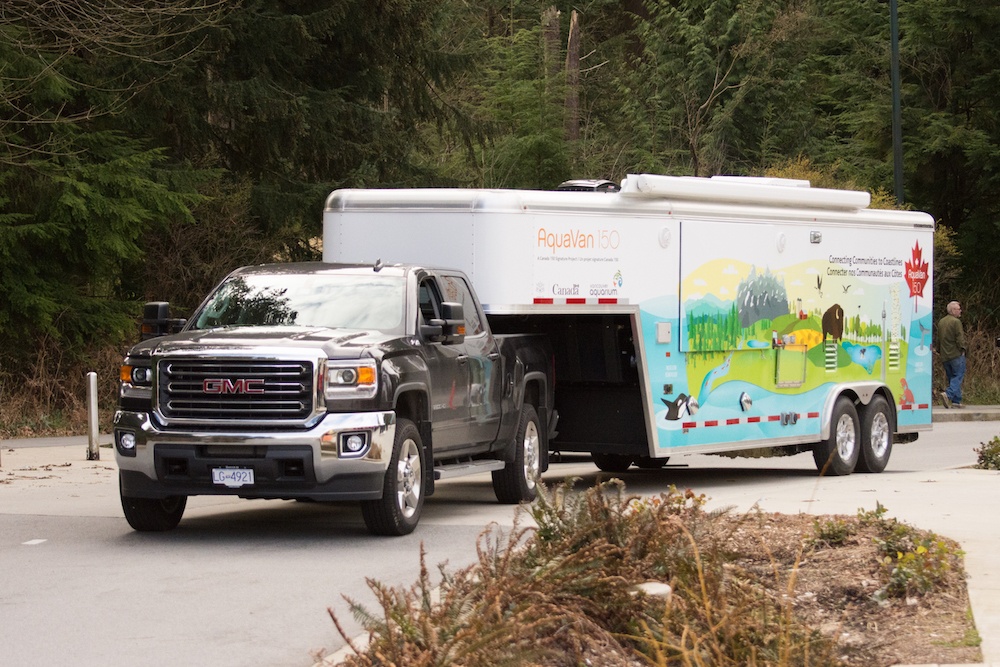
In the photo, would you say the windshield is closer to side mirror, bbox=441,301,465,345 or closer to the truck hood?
the truck hood

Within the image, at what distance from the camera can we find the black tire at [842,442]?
57.9ft

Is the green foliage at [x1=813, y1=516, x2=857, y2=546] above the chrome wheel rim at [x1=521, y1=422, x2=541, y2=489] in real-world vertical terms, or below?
above

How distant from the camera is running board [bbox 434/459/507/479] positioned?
12.8m

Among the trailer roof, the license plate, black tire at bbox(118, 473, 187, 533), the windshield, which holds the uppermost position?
the trailer roof

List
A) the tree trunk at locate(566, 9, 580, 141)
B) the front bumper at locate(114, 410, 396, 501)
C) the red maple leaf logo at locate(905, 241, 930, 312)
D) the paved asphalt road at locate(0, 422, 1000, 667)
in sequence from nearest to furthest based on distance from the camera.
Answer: the paved asphalt road at locate(0, 422, 1000, 667)
the front bumper at locate(114, 410, 396, 501)
the red maple leaf logo at locate(905, 241, 930, 312)
the tree trunk at locate(566, 9, 580, 141)

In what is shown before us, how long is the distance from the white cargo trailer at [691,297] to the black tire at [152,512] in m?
3.49

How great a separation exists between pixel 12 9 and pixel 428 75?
34.9 feet

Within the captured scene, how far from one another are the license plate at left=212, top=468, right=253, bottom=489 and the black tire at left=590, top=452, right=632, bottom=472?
7528 millimetres

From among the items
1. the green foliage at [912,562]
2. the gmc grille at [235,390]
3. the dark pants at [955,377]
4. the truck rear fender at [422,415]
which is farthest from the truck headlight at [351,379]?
the dark pants at [955,377]

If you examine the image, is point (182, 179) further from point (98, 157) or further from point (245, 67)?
point (245, 67)

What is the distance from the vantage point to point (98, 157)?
77.2 feet

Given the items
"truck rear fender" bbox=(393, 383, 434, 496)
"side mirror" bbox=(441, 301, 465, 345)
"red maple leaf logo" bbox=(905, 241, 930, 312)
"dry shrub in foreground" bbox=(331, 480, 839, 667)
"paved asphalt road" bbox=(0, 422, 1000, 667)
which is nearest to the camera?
"dry shrub in foreground" bbox=(331, 480, 839, 667)

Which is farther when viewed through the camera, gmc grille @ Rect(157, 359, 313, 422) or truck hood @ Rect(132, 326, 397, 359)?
truck hood @ Rect(132, 326, 397, 359)

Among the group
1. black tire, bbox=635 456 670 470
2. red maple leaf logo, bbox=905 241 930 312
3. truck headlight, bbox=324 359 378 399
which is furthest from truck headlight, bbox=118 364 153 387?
red maple leaf logo, bbox=905 241 930 312
